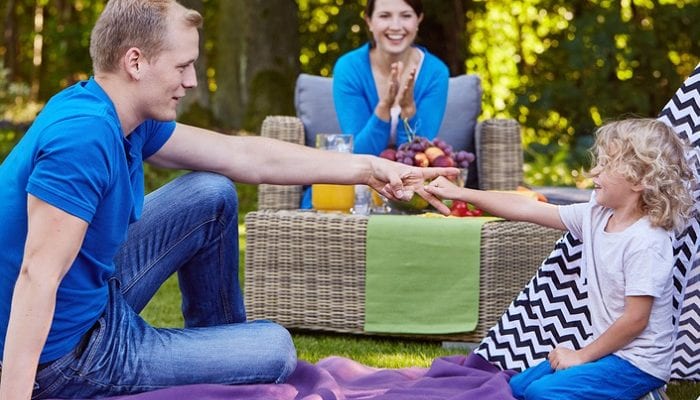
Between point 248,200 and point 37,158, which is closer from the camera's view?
point 37,158

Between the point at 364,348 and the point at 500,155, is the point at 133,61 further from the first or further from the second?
the point at 500,155

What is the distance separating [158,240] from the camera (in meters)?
2.82

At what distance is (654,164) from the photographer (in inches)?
106

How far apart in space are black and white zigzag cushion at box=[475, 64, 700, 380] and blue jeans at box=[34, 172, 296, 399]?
67 cm

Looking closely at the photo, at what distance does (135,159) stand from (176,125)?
0.35m

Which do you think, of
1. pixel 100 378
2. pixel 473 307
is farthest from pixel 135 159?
pixel 473 307

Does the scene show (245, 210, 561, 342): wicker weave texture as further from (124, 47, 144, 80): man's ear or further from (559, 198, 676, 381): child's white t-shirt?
(124, 47, 144, 80): man's ear

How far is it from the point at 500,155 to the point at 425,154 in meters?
0.73

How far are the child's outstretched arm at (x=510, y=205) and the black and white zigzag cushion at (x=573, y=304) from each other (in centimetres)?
10

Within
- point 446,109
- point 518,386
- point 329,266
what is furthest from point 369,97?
point 518,386

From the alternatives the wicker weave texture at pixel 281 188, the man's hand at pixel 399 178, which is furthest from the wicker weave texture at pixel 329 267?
the man's hand at pixel 399 178

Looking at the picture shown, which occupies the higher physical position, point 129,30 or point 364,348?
point 129,30

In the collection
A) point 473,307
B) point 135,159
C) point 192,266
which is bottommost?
point 473,307

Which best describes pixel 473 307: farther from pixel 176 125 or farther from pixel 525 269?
pixel 176 125
